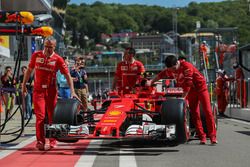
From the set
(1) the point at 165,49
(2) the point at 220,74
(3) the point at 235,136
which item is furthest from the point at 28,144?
(1) the point at 165,49

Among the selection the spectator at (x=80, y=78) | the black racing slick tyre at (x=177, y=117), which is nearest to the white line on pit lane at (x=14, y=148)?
the black racing slick tyre at (x=177, y=117)

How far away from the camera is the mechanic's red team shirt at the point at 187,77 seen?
33.3ft

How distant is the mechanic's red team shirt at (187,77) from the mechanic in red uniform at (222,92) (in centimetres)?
1042

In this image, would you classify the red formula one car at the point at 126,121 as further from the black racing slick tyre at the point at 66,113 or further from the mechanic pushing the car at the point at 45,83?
the mechanic pushing the car at the point at 45,83

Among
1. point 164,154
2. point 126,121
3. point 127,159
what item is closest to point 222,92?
point 126,121

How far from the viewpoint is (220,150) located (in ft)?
30.6

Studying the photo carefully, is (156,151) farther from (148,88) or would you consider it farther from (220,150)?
(148,88)

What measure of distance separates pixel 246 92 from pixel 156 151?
10832 mm

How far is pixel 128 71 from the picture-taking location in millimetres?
11977

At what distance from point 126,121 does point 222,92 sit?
11.8m

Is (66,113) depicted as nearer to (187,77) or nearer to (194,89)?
(187,77)

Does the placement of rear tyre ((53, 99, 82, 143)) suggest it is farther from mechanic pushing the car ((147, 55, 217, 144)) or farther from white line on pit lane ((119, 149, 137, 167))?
mechanic pushing the car ((147, 55, 217, 144))

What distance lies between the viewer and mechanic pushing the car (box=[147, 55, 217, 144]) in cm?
1017

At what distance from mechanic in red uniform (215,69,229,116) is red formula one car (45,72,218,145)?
432 inches
